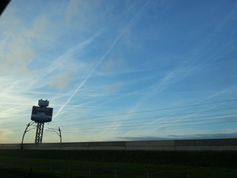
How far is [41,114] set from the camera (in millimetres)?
139875

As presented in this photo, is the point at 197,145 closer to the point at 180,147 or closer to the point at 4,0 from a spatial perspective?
the point at 180,147

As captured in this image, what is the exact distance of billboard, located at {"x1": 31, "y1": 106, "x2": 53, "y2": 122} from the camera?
138 meters

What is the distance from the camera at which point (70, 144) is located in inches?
3654
